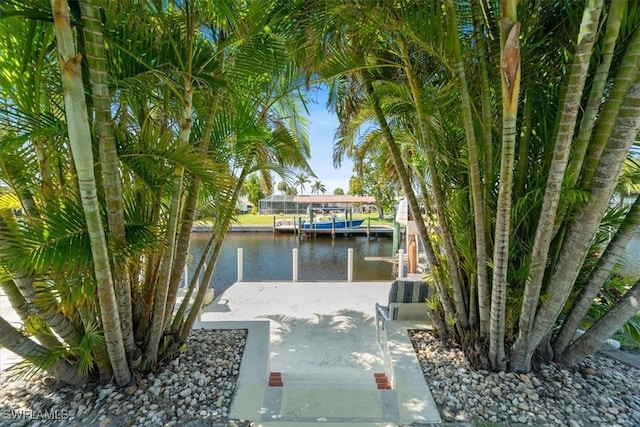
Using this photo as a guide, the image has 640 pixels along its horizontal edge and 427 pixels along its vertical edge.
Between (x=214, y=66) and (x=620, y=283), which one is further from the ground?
(x=214, y=66)

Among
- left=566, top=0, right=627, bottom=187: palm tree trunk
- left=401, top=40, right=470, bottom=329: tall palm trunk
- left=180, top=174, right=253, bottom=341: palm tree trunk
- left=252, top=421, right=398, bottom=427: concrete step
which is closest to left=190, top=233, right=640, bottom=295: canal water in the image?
left=180, top=174, right=253, bottom=341: palm tree trunk

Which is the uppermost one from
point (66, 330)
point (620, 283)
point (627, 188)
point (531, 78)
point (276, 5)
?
point (276, 5)

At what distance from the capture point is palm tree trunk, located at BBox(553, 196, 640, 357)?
1979 millimetres

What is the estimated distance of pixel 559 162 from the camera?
1734 mm

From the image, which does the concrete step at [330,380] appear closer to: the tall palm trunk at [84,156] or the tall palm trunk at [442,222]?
the tall palm trunk at [442,222]

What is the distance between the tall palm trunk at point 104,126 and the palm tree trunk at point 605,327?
10.5 ft

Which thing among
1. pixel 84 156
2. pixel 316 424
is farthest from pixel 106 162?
pixel 316 424

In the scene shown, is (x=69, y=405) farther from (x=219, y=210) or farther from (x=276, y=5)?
(x=276, y=5)

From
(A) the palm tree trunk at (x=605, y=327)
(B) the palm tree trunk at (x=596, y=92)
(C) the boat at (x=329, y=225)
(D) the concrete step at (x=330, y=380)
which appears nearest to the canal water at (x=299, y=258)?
(C) the boat at (x=329, y=225)

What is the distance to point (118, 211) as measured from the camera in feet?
5.51

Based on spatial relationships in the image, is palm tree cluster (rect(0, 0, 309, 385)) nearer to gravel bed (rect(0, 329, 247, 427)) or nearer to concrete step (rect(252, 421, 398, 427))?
gravel bed (rect(0, 329, 247, 427))

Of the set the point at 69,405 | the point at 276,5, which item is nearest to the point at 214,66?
the point at 276,5

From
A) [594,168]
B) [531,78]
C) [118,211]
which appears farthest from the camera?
[531,78]

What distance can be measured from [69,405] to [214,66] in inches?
94.3
